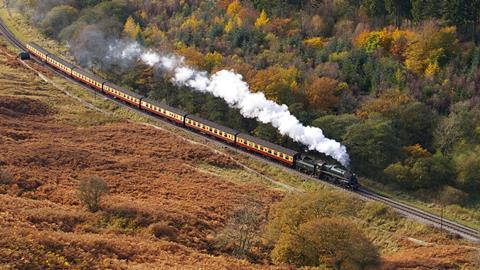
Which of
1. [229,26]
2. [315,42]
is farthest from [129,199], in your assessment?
[229,26]

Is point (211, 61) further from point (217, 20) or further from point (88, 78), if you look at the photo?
point (88, 78)

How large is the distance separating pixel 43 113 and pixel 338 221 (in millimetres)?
50740

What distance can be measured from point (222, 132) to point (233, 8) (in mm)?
41449

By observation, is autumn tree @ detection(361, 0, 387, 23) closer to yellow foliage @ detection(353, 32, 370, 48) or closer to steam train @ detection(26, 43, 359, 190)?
yellow foliage @ detection(353, 32, 370, 48)

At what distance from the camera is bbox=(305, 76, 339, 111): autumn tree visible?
70.9m

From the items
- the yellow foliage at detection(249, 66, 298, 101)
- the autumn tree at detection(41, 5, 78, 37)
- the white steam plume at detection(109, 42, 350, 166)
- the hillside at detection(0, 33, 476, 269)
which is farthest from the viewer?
the autumn tree at detection(41, 5, 78, 37)

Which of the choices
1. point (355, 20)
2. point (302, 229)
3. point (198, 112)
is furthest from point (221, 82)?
point (302, 229)

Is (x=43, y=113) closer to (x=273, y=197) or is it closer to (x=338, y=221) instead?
(x=273, y=197)

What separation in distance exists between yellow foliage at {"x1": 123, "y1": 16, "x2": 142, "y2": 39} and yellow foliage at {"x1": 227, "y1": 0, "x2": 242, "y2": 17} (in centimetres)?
1792

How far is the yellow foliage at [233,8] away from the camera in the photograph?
100.0 meters

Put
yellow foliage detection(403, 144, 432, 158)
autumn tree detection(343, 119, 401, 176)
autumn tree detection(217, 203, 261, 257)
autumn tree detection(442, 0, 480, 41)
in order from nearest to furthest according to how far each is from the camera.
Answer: autumn tree detection(217, 203, 261, 257)
autumn tree detection(343, 119, 401, 176)
yellow foliage detection(403, 144, 432, 158)
autumn tree detection(442, 0, 480, 41)

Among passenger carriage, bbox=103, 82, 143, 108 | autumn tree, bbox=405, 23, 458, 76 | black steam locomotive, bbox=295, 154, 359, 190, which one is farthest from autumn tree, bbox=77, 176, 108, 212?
autumn tree, bbox=405, 23, 458, 76

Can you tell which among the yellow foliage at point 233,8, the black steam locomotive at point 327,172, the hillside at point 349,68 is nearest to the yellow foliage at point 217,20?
the hillside at point 349,68

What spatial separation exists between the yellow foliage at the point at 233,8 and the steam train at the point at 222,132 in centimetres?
2968
